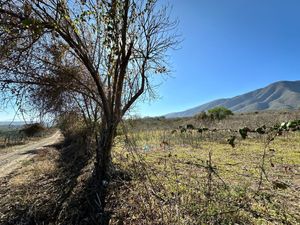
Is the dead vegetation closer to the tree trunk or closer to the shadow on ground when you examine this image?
the shadow on ground

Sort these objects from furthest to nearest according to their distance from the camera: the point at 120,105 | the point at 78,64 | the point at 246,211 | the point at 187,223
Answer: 1. the point at 78,64
2. the point at 120,105
3. the point at 246,211
4. the point at 187,223

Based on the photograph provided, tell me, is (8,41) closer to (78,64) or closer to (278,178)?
(78,64)

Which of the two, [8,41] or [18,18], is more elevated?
[18,18]

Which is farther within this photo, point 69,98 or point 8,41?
point 69,98

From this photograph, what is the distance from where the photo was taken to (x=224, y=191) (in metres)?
4.69

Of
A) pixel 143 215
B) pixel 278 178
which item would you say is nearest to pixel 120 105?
pixel 143 215

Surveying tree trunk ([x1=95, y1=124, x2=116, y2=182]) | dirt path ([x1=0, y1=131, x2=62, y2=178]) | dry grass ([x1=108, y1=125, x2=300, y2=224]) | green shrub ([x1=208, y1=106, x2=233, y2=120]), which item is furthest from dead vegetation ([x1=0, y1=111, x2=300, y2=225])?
green shrub ([x1=208, y1=106, x2=233, y2=120])

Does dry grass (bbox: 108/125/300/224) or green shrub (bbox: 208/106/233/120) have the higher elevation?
green shrub (bbox: 208/106/233/120)

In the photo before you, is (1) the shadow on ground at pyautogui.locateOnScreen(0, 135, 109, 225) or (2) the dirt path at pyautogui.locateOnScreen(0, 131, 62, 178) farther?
(2) the dirt path at pyautogui.locateOnScreen(0, 131, 62, 178)

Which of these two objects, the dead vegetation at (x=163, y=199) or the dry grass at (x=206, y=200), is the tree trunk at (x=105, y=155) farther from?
the dry grass at (x=206, y=200)

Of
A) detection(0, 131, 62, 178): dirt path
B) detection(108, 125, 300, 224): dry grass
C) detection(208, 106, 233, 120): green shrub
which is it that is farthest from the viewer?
detection(208, 106, 233, 120): green shrub

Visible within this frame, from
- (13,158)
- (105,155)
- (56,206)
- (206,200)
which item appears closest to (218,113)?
(13,158)

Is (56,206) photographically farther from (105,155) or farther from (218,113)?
(218,113)

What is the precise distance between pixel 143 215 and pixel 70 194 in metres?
2.45
